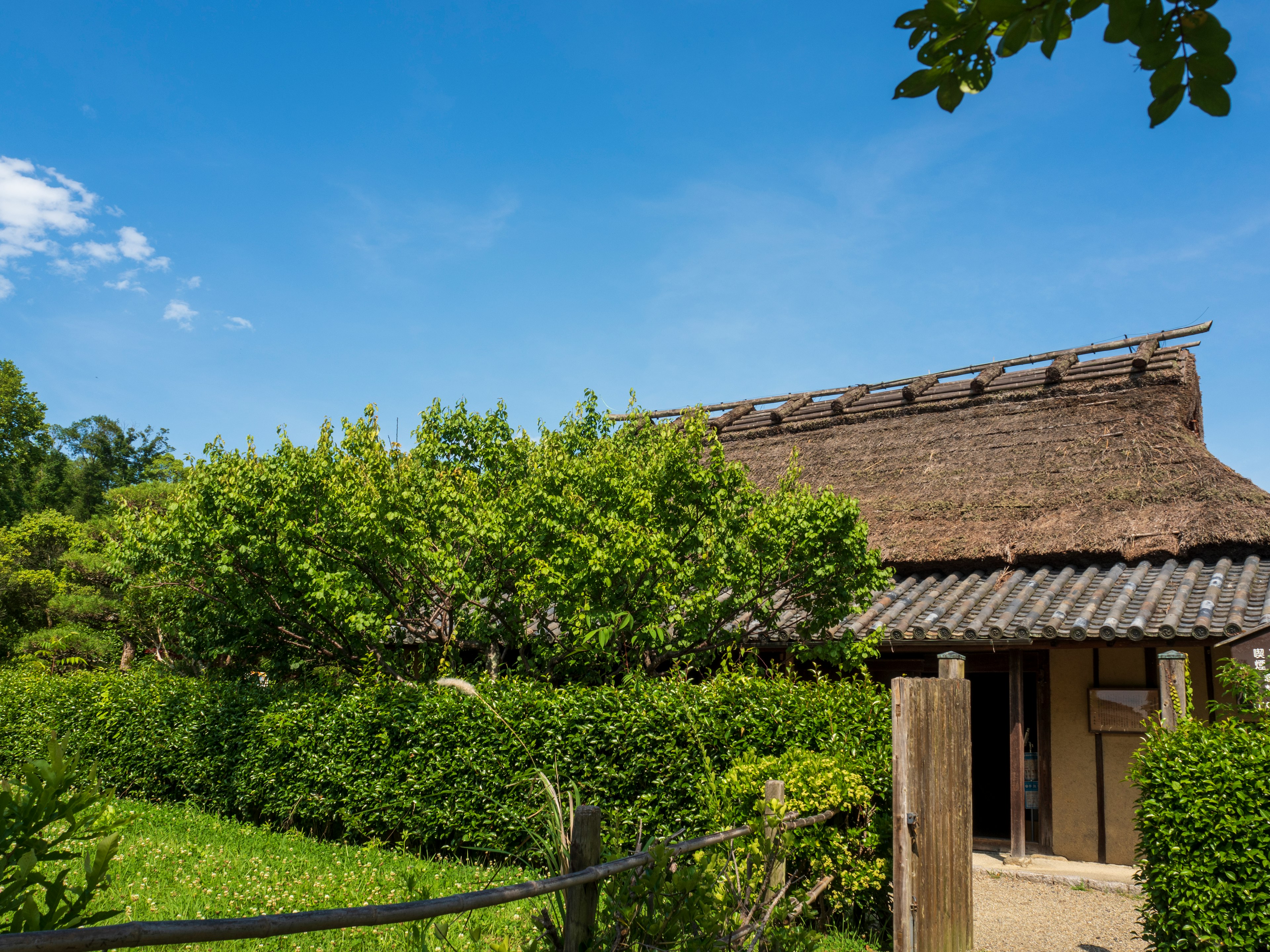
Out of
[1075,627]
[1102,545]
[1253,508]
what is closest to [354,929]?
[1075,627]

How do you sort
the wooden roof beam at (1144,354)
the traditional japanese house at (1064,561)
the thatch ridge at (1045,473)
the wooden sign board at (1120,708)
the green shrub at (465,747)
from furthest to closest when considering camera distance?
the wooden roof beam at (1144,354) < the thatch ridge at (1045,473) < the wooden sign board at (1120,708) < the traditional japanese house at (1064,561) < the green shrub at (465,747)

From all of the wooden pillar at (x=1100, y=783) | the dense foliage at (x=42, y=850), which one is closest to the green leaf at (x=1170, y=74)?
the dense foliage at (x=42, y=850)

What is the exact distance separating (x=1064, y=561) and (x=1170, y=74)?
921cm

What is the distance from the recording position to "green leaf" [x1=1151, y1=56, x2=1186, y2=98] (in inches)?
75.7

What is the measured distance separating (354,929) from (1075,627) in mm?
6682

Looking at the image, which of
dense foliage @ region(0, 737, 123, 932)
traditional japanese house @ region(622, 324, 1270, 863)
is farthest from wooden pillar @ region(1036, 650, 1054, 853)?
dense foliage @ region(0, 737, 123, 932)

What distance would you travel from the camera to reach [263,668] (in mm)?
11461

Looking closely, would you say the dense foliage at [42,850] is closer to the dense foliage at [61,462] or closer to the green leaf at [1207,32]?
the green leaf at [1207,32]

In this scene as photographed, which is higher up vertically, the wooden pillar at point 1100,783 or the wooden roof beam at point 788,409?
the wooden roof beam at point 788,409

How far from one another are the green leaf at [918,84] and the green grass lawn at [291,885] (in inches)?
131

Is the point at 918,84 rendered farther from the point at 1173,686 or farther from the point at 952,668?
the point at 1173,686

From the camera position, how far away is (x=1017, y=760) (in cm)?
903

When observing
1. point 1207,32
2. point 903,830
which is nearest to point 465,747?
point 903,830

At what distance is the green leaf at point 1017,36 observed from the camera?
1.86 metres
